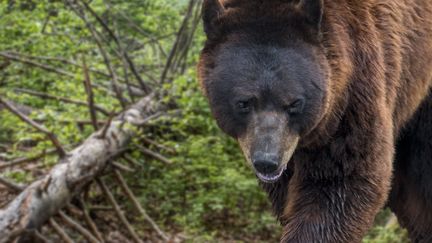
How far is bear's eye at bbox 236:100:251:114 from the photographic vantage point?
3428 millimetres

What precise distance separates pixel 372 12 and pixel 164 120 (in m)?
4.35

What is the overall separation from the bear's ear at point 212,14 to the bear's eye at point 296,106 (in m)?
0.59

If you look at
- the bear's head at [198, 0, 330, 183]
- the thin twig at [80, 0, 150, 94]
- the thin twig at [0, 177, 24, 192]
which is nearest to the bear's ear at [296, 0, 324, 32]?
the bear's head at [198, 0, 330, 183]

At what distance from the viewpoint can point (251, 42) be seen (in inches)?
139

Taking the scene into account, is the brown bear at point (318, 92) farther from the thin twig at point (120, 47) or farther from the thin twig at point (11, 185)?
the thin twig at point (120, 47)

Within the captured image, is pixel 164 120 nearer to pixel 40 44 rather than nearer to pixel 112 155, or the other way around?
pixel 112 155

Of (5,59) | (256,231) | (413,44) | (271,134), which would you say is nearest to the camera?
(271,134)

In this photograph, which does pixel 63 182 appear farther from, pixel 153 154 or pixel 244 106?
pixel 244 106

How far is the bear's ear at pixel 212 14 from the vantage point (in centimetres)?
363

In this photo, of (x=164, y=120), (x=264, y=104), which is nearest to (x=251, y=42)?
(x=264, y=104)

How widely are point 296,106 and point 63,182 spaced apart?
3.50 m

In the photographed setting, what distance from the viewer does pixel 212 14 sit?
12.0 feet

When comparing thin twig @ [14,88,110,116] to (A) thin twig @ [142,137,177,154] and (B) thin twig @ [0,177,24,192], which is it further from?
(B) thin twig @ [0,177,24,192]

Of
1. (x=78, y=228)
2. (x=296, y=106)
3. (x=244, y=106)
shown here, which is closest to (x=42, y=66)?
(x=78, y=228)
